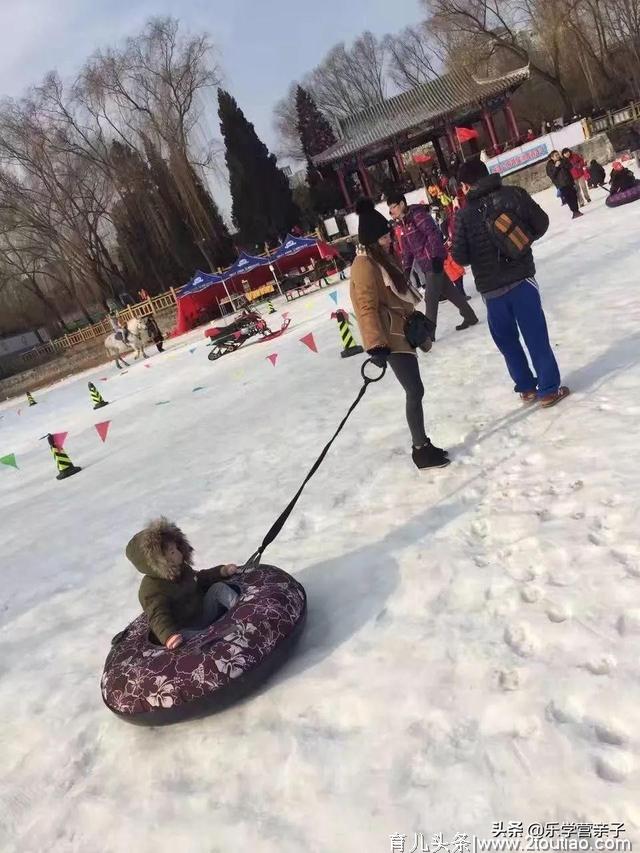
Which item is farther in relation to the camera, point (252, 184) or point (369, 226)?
point (252, 184)

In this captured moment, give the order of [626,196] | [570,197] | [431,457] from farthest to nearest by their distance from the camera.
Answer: [570,197], [626,196], [431,457]

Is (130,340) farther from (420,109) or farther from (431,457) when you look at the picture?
(431,457)

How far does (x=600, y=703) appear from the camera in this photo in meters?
2.37

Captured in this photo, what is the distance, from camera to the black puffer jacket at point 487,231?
449 cm

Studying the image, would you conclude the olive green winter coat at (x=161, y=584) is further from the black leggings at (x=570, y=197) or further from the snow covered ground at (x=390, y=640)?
the black leggings at (x=570, y=197)

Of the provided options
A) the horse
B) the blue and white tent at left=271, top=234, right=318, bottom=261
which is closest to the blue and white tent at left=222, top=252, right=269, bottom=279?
the blue and white tent at left=271, top=234, right=318, bottom=261

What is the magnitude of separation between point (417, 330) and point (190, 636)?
2444 millimetres

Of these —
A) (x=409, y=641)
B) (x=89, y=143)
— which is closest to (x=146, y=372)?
(x=409, y=641)

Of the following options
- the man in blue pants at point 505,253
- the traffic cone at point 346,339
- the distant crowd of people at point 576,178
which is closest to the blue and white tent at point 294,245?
the distant crowd of people at point 576,178

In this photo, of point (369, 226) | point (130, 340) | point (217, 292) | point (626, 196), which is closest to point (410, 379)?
point (369, 226)

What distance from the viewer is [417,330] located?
4.42 meters

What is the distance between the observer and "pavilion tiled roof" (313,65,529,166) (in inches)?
1246

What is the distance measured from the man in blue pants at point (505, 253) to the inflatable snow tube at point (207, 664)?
268 centimetres

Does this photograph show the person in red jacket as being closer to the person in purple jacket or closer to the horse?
the person in purple jacket
